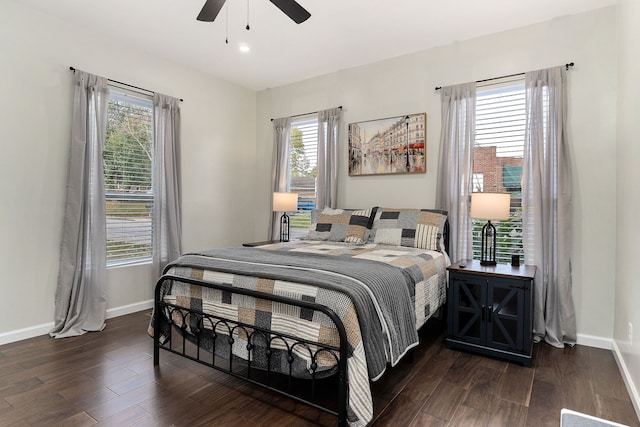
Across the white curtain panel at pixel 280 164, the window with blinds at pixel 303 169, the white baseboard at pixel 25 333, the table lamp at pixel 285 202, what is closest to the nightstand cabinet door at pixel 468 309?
the table lamp at pixel 285 202

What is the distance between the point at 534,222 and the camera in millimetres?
3012

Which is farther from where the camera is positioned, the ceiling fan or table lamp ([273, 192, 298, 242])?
table lamp ([273, 192, 298, 242])

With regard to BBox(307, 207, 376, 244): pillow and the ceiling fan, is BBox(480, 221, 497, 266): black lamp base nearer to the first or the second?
BBox(307, 207, 376, 244): pillow

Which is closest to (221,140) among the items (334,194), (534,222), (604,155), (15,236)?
(334,194)

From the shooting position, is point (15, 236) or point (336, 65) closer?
point (15, 236)

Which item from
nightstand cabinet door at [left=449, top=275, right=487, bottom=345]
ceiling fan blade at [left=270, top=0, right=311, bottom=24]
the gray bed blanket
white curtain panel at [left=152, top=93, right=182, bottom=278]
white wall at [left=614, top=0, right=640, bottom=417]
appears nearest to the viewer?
the gray bed blanket

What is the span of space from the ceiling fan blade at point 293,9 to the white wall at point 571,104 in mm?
1825

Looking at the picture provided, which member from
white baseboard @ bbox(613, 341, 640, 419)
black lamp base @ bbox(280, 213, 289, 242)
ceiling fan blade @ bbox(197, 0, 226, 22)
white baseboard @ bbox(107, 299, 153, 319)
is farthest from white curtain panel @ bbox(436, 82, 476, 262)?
white baseboard @ bbox(107, 299, 153, 319)

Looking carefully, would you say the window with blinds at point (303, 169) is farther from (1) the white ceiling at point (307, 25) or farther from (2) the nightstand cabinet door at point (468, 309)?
(2) the nightstand cabinet door at point (468, 309)

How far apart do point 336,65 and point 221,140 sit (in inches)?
69.2

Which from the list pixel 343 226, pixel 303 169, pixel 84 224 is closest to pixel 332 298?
pixel 343 226

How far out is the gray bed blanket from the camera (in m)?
1.74

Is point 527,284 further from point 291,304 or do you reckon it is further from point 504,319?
point 291,304

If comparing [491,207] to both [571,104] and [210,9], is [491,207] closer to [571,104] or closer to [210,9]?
[571,104]
